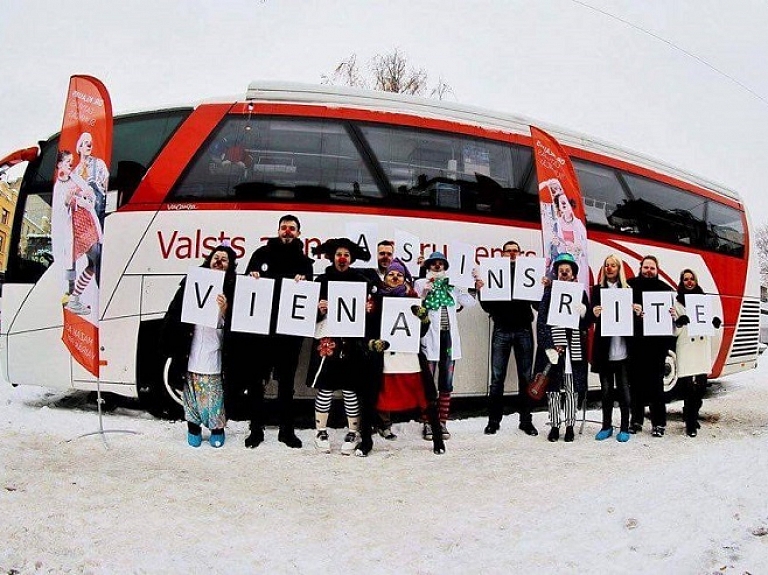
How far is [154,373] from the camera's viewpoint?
5.53 m

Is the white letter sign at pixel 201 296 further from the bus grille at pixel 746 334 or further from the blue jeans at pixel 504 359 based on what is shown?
the bus grille at pixel 746 334

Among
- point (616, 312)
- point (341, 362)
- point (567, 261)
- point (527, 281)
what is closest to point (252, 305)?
point (341, 362)

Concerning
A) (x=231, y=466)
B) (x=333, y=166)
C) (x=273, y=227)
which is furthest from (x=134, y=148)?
(x=231, y=466)

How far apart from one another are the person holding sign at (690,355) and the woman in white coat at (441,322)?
2.41 m

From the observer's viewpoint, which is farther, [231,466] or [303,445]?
[303,445]

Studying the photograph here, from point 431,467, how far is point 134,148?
442 cm

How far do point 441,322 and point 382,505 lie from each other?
2.10 meters

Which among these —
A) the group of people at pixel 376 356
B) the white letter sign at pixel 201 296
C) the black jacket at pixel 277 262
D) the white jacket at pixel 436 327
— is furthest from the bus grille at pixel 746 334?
the white letter sign at pixel 201 296

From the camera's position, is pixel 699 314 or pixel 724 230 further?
pixel 724 230

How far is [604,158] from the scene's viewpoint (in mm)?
7062

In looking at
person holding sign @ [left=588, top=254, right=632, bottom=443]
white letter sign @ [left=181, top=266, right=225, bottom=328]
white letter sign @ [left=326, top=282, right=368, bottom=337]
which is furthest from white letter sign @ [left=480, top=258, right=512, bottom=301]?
white letter sign @ [left=181, top=266, right=225, bottom=328]

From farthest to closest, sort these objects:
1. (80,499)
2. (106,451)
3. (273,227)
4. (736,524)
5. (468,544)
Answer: (273,227)
(106,451)
(80,499)
(736,524)
(468,544)

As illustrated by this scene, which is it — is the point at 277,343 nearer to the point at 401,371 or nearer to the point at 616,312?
the point at 401,371

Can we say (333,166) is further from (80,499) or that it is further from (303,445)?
(80,499)
